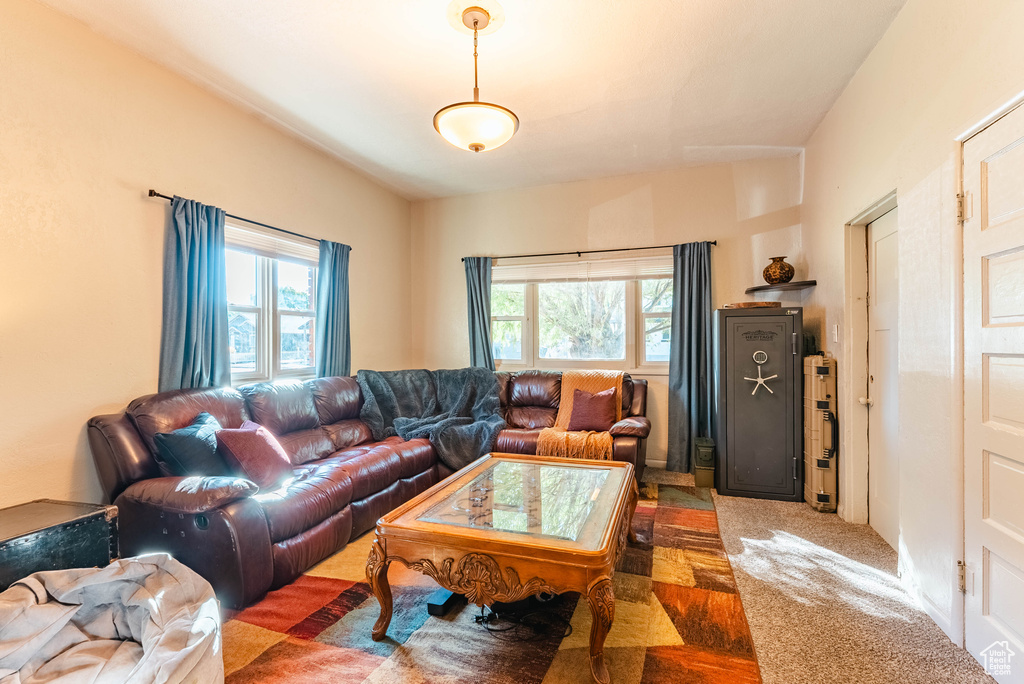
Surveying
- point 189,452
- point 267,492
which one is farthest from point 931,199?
point 189,452

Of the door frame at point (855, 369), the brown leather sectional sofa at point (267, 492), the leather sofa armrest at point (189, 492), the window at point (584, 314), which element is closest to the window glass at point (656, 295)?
the window at point (584, 314)

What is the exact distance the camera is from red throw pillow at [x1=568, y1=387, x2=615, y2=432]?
12.9 ft

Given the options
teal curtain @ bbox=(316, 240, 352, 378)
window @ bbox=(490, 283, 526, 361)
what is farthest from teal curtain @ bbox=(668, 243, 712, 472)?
teal curtain @ bbox=(316, 240, 352, 378)

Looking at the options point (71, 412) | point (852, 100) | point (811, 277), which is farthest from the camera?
point (811, 277)

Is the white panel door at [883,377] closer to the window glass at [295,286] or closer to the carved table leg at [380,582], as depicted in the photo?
the carved table leg at [380,582]

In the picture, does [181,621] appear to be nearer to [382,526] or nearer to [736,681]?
[382,526]

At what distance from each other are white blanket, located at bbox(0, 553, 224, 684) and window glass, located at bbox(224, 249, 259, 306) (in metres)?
2.10

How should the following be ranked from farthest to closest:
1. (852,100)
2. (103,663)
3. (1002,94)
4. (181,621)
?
(852,100) < (1002,94) < (181,621) < (103,663)

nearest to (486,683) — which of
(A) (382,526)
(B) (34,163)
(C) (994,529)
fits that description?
(A) (382,526)

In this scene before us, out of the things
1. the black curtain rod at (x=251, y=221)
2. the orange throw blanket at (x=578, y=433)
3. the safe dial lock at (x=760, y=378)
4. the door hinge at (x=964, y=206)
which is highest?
the black curtain rod at (x=251, y=221)

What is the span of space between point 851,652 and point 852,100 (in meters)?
3.04

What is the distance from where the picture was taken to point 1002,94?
1.58 m

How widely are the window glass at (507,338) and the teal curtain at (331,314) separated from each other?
1.55m

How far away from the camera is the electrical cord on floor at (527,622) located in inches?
73.2
